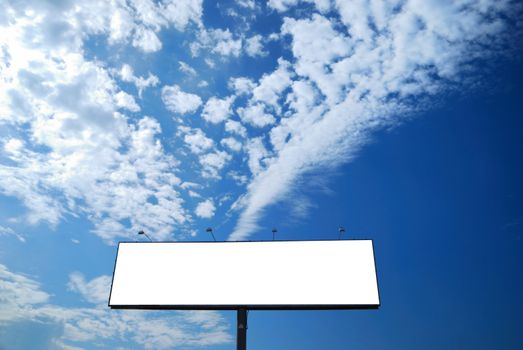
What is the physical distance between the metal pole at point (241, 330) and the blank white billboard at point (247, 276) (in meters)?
0.27

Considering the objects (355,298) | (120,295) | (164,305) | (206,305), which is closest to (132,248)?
(120,295)

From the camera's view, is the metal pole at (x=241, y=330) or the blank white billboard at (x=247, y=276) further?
the blank white billboard at (x=247, y=276)

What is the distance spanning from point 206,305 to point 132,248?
3.15 m

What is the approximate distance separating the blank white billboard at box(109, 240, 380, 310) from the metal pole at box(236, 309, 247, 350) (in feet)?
0.89

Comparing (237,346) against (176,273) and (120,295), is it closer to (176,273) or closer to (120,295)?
(176,273)

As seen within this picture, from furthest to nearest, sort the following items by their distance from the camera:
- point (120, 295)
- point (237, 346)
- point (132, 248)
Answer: point (132, 248) → point (120, 295) → point (237, 346)

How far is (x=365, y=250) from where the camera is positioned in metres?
11.4

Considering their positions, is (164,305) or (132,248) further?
(132,248)

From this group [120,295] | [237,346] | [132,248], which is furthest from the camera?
[132,248]

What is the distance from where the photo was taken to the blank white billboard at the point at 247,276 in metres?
10.9

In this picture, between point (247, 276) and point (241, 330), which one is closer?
point (241, 330)

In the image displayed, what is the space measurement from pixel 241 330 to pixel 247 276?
1537 millimetres

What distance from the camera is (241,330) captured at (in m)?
10.7

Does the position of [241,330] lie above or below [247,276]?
below
